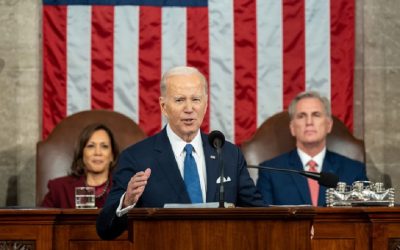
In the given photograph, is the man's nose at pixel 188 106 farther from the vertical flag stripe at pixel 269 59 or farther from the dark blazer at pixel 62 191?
the vertical flag stripe at pixel 269 59

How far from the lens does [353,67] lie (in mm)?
8062

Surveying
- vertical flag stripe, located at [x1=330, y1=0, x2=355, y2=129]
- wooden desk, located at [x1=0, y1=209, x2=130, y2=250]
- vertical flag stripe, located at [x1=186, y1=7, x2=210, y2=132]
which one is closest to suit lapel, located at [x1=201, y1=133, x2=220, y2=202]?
wooden desk, located at [x1=0, y1=209, x2=130, y2=250]

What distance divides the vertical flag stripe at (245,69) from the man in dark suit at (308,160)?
3.02 feet

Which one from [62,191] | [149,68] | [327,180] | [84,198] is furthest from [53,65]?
[327,180]

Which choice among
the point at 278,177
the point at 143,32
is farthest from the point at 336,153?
the point at 143,32

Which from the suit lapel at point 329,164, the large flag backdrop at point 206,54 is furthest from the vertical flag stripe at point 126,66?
the suit lapel at point 329,164

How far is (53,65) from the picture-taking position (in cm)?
788

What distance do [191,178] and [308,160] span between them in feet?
7.01

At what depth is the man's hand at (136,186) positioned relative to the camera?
4.19m

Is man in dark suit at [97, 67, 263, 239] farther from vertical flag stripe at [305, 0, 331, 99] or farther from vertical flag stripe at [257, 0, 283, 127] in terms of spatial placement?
vertical flag stripe at [305, 0, 331, 99]

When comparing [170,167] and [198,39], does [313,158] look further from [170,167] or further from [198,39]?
[170,167]

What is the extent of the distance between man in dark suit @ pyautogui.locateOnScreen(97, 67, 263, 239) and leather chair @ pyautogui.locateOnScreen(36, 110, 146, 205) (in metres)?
2.34

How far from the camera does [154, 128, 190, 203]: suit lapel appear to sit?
4.86 meters

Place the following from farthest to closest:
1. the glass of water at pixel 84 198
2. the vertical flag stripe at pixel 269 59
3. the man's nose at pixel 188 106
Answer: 1. the vertical flag stripe at pixel 269 59
2. the glass of water at pixel 84 198
3. the man's nose at pixel 188 106
